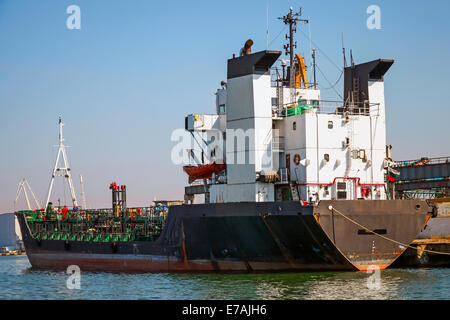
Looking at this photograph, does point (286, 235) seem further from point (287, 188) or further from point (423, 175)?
point (423, 175)

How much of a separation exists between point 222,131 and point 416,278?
10299 millimetres

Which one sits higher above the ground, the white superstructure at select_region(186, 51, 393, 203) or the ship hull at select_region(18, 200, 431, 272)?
the white superstructure at select_region(186, 51, 393, 203)

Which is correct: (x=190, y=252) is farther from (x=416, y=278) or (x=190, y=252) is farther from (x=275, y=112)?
(x=416, y=278)

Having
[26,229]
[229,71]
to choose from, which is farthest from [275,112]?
[26,229]

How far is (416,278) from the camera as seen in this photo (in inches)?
981

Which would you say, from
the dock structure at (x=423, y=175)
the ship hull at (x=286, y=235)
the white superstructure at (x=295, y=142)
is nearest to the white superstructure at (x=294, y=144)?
the white superstructure at (x=295, y=142)

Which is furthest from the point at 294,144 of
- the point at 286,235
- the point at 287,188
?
the point at 286,235

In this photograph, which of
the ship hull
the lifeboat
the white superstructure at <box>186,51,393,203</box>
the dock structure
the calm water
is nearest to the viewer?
the calm water

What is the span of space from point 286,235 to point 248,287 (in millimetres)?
3007

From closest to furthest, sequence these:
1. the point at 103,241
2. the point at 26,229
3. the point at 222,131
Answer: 1. the point at 222,131
2. the point at 103,241
3. the point at 26,229

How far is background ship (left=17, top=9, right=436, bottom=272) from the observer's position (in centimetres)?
2439

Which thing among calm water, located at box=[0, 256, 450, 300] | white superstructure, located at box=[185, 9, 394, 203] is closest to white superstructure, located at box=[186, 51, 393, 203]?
white superstructure, located at box=[185, 9, 394, 203]

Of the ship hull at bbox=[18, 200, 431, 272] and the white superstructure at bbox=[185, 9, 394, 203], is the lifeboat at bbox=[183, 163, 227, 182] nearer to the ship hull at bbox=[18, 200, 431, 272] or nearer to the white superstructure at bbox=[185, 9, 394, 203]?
the white superstructure at bbox=[185, 9, 394, 203]

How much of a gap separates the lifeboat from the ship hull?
7.88ft
